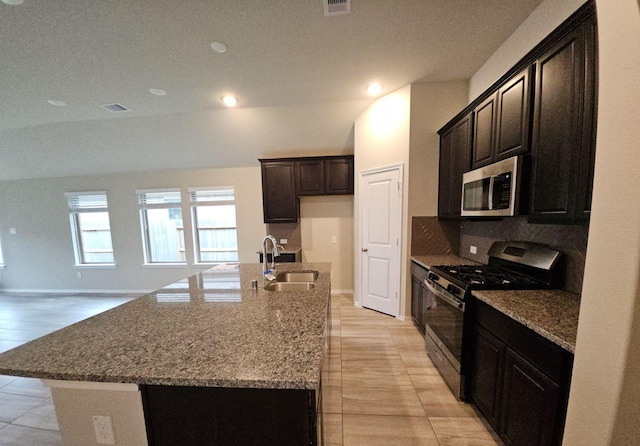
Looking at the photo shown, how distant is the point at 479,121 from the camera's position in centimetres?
202

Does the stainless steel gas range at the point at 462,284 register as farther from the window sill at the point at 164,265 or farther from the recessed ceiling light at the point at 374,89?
the window sill at the point at 164,265

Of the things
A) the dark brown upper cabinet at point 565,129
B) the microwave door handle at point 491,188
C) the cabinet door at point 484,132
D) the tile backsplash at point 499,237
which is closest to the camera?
the dark brown upper cabinet at point 565,129

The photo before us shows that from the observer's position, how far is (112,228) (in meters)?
4.64

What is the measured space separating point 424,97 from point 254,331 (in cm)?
314

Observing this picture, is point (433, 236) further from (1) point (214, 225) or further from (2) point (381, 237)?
(1) point (214, 225)

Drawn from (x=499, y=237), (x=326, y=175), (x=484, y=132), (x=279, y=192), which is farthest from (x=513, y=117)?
(x=279, y=192)

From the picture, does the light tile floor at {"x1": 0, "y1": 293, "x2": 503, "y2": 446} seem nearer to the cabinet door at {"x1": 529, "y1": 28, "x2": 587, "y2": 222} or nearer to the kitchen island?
the kitchen island

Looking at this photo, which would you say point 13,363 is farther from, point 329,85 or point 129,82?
point 329,85

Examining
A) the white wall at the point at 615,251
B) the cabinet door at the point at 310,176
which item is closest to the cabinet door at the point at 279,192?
the cabinet door at the point at 310,176

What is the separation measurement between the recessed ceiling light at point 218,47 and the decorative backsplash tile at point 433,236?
274 cm

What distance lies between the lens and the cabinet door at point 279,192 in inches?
153

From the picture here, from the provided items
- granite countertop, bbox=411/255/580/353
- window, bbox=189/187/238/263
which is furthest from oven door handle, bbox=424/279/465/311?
window, bbox=189/187/238/263

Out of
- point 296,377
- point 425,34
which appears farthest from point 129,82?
point 296,377

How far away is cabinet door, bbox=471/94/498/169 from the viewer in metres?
1.84
